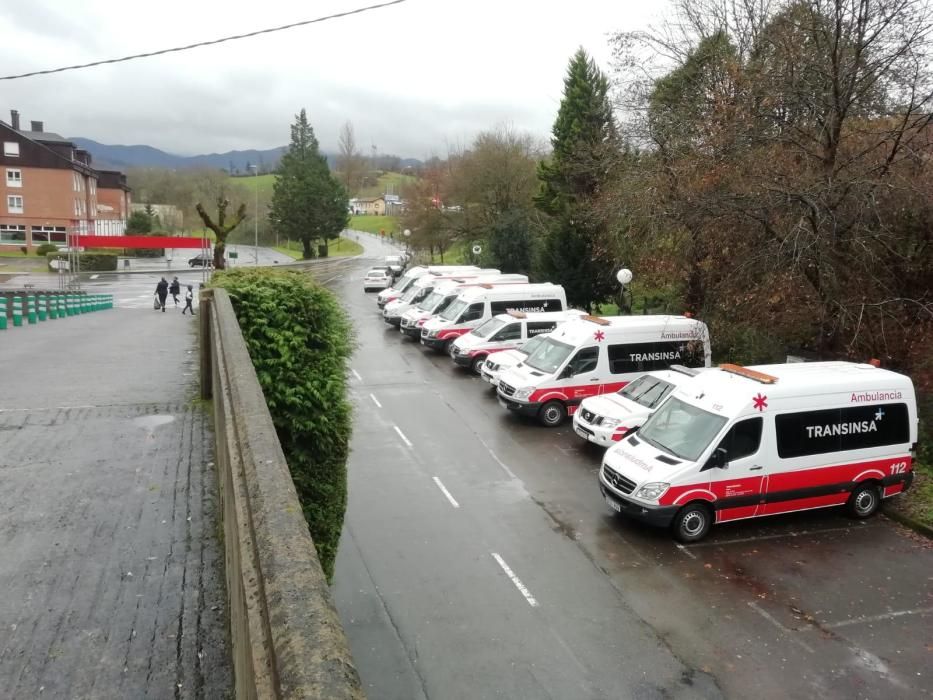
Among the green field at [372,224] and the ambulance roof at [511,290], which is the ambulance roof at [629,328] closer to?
the ambulance roof at [511,290]

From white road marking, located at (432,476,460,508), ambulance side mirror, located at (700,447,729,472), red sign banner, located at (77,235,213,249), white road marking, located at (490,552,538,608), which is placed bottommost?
white road marking, located at (490,552,538,608)

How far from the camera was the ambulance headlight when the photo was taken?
10648mm

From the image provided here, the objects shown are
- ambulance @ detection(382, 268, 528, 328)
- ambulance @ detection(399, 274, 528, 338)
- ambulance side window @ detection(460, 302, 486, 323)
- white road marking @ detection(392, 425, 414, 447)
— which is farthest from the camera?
ambulance @ detection(382, 268, 528, 328)

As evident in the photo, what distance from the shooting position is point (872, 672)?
7844 millimetres

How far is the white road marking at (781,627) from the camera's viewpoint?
8266 millimetres

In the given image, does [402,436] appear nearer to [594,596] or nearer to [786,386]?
[594,596]

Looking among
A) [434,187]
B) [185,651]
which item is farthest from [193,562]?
[434,187]

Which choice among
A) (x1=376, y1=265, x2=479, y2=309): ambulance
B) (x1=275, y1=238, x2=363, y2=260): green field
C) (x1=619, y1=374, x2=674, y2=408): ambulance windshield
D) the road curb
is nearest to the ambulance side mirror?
the road curb

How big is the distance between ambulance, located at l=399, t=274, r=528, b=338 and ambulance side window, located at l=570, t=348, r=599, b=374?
11.2 m

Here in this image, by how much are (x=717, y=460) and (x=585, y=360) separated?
693 cm

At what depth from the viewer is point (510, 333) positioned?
A: 23172mm

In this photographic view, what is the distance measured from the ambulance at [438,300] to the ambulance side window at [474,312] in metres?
2.17

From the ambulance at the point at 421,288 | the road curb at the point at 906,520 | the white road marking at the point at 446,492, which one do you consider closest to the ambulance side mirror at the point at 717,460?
the road curb at the point at 906,520

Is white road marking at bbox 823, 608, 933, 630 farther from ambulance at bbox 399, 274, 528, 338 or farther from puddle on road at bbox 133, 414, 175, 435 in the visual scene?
ambulance at bbox 399, 274, 528, 338
